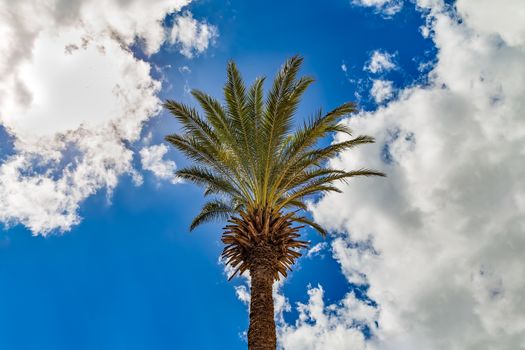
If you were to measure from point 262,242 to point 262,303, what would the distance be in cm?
192

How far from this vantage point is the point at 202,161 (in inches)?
545

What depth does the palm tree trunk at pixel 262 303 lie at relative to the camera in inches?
394

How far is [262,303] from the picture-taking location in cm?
1070

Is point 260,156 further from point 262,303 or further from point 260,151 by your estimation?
point 262,303

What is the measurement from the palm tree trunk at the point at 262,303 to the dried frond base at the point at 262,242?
3 centimetres

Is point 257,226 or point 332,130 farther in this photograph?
point 332,130

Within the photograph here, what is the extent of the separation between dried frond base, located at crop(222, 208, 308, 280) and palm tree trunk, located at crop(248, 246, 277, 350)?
1.1 inches

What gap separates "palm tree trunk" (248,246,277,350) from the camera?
32.8ft

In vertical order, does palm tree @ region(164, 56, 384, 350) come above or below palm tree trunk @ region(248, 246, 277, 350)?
above

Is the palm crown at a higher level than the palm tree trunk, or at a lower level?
higher

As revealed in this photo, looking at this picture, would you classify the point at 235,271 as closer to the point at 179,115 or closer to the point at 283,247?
the point at 283,247

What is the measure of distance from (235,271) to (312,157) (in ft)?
15.1

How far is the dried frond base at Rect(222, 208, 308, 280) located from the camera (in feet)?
39.0

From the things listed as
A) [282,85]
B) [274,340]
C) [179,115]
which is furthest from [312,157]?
[274,340]
